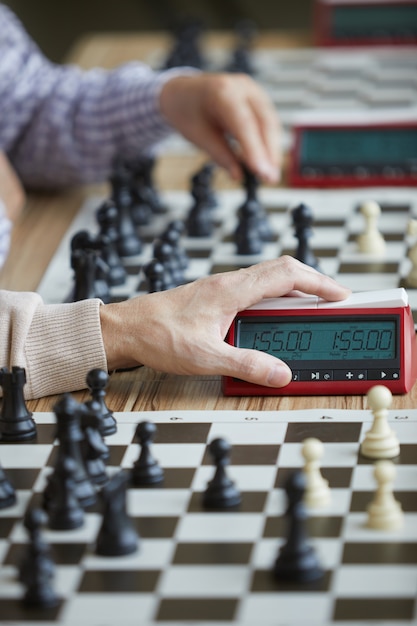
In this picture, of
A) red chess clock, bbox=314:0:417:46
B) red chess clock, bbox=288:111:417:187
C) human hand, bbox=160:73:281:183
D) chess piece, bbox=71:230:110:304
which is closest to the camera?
chess piece, bbox=71:230:110:304

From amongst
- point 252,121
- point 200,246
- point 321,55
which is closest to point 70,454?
point 200,246

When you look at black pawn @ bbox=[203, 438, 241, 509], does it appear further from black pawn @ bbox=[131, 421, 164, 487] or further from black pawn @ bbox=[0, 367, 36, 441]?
black pawn @ bbox=[0, 367, 36, 441]

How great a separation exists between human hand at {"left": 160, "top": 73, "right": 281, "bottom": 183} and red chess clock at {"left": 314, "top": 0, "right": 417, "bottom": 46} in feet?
4.27

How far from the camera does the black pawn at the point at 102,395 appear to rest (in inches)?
76.7

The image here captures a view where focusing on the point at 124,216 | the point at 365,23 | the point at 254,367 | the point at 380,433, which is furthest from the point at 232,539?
the point at 365,23

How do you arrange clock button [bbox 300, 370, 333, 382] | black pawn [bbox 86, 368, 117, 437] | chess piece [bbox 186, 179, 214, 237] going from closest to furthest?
black pawn [bbox 86, 368, 117, 437], clock button [bbox 300, 370, 333, 382], chess piece [bbox 186, 179, 214, 237]

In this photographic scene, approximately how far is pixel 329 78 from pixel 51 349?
227cm

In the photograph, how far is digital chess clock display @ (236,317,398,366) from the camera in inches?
80.4

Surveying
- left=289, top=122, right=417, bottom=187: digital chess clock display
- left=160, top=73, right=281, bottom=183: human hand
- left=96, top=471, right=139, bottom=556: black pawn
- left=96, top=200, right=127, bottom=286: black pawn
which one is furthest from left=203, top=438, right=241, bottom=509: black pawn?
left=289, top=122, right=417, bottom=187: digital chess clock display

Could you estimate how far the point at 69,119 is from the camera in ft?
11.3

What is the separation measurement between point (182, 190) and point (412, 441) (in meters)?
1.56

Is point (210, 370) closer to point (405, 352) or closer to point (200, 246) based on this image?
point (405, 352)

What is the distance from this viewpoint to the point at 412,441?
1890 mm

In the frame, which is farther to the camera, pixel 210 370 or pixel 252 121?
pixel 252 121
